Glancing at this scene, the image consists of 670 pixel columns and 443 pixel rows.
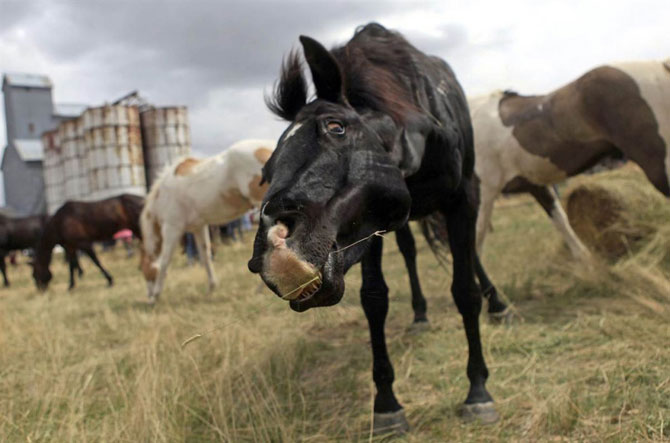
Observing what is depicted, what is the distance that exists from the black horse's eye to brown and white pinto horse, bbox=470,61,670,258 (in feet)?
9.52

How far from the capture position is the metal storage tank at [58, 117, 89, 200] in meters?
22.3

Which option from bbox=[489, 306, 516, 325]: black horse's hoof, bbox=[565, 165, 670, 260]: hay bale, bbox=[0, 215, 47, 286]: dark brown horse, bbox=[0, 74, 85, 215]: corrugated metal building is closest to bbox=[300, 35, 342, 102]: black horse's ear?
bbox=[489, 306, 516, 325]: black horse's hoof

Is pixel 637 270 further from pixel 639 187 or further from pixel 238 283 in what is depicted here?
pixel 238 283

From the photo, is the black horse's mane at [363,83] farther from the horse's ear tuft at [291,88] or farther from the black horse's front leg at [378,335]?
A: the black horse's front leg at [378,335]

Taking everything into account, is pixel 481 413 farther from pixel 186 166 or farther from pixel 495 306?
pixel 186 166

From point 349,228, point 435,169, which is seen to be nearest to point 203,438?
point 349,228

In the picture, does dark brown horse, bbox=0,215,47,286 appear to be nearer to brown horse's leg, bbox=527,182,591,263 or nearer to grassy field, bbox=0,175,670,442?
grassy field, bbox=0,175,670,442

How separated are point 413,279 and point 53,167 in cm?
2578

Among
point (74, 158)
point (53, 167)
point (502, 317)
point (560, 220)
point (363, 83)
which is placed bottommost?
point (502, 317)

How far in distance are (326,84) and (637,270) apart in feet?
11.5

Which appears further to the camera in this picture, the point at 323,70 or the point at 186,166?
the point at 186,166

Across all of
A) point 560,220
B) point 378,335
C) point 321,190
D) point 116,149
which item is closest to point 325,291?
point 321,190

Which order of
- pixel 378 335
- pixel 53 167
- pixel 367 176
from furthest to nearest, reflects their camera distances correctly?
pixel 53 167 < pixel 378 335 < pixel 367 176

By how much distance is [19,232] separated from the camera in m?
14.5
